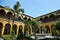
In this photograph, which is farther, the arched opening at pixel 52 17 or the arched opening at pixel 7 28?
the arched opening at pixel 52 17

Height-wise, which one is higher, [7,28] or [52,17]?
[52,17]

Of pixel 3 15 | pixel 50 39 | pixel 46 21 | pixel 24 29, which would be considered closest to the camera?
pixel 50 39

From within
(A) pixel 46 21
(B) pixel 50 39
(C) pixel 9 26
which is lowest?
(B) pixel 50 39

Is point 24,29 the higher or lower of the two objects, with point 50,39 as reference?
higher

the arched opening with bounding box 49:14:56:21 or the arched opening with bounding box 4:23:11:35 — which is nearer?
the arched opening with bounding box 4:23:11:35

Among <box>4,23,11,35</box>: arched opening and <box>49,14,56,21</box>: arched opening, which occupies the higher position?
<box>49,14,56,21</box>: arched opening

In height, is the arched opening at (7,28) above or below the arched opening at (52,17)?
below

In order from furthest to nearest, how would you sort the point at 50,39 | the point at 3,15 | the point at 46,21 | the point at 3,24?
1. the point at 46,21
2. the point at 3,15
3. the point at 3,24
4. the point at 50,39

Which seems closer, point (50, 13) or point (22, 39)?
point (22, 39)

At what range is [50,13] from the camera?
4184 centimetres

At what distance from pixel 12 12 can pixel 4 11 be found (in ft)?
9.04

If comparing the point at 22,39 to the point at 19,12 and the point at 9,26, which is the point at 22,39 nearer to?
the point at 9,26

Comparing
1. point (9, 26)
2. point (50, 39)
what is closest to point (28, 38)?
point (50, 39)

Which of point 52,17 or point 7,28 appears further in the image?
point 52,17
